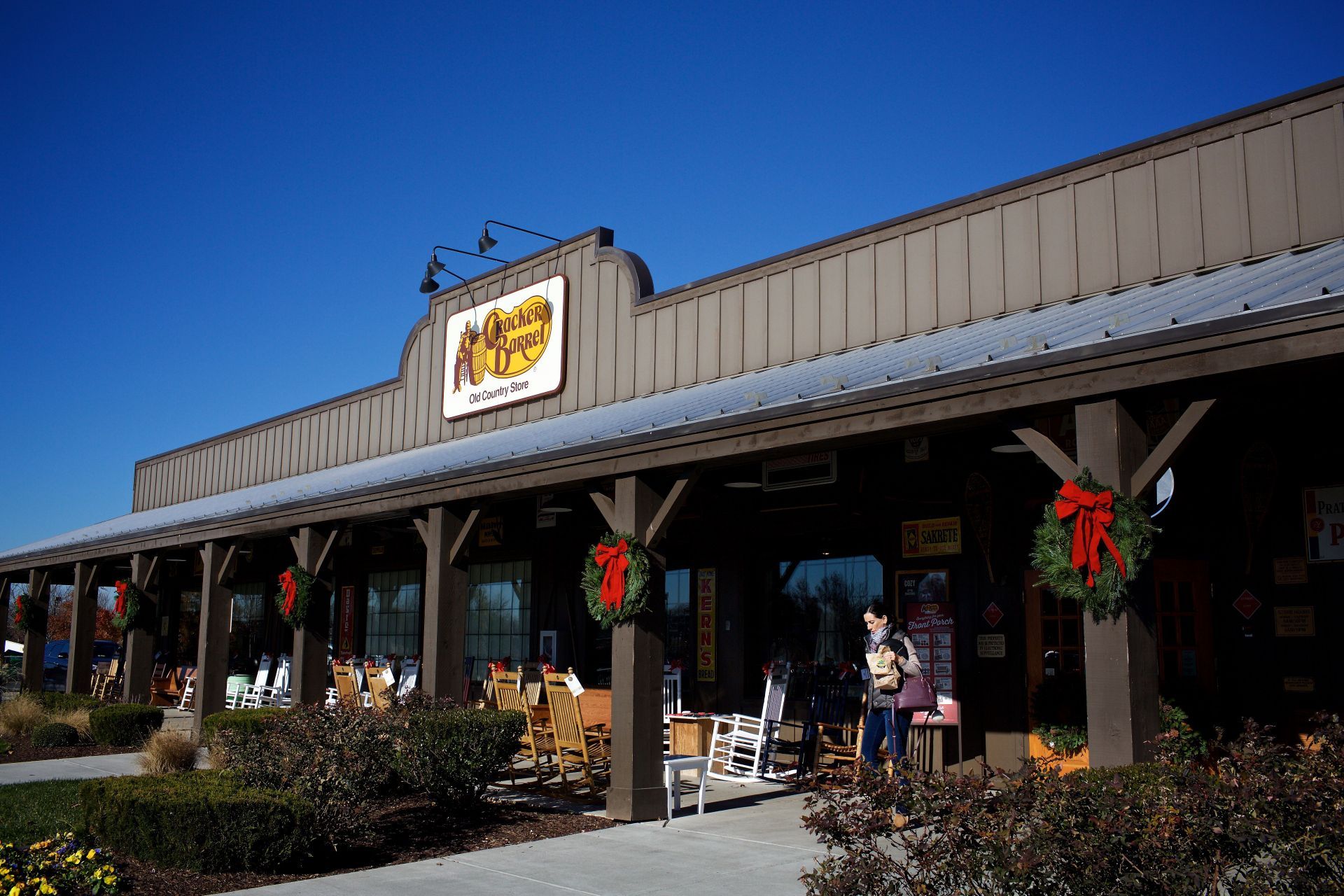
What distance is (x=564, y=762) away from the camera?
34.8 feet

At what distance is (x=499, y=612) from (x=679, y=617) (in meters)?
4.20

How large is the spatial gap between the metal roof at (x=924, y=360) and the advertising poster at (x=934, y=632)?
7.43 ft

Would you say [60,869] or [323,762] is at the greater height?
[323,762]

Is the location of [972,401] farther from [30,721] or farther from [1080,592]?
[30,721]

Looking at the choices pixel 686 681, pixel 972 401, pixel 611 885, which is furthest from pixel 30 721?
pixel 972 401

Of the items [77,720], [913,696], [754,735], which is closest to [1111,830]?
[913,696]

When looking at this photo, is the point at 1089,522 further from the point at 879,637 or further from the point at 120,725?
the point at 120,725

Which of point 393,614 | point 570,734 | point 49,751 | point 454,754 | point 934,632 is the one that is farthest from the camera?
point 393,614

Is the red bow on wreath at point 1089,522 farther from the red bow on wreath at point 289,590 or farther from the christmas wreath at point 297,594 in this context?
the red bow on wreath at point 289,590

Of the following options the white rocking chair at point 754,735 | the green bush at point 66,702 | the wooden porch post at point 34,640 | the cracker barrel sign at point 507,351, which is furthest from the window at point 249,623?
the white rocking chair at point 754,735

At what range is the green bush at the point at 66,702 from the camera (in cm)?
1655

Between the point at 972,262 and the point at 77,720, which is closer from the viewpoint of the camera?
the point at 972,262

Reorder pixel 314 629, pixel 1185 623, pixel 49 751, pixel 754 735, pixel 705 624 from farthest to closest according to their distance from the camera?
pixel 49 751, pixel 314 629, pixel 705 624, pixel 754 735, pixel 1185 623

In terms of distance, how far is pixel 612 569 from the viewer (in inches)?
372
